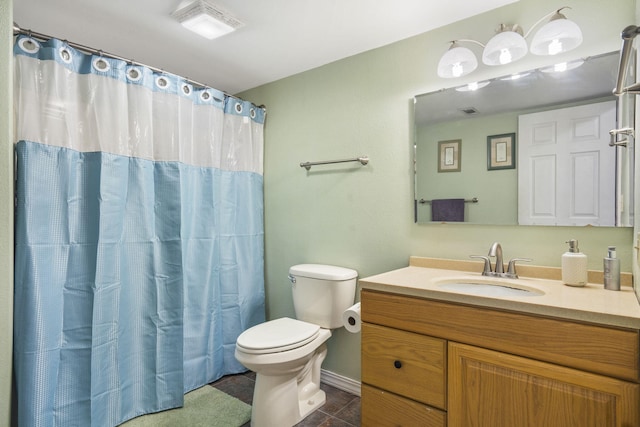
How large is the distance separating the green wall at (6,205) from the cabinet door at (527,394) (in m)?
1.76

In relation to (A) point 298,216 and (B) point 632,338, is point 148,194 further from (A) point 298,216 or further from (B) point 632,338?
(B) point 632,338

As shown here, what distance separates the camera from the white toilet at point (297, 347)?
167 cm

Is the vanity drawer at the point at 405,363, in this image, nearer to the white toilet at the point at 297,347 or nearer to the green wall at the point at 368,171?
the white toilet at the point at 297,347

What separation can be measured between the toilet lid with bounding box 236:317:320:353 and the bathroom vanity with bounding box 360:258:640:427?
0.41 meters

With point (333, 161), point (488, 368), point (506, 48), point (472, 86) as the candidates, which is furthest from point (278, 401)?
point (506, 48)

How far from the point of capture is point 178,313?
1968mm

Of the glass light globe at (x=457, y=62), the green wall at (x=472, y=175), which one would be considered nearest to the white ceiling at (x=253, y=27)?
the glass light globe at (x=457, y=62)

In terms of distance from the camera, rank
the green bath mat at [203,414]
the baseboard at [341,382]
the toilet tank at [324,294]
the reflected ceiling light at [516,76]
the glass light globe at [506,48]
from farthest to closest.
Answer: the baseboard at [341,382], the toilet tank at [324,294], the green bath mat at [203,414], the reflected ceiling light at [516,76], the glass light globe at [506,48]

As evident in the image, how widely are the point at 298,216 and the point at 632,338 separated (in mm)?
1849

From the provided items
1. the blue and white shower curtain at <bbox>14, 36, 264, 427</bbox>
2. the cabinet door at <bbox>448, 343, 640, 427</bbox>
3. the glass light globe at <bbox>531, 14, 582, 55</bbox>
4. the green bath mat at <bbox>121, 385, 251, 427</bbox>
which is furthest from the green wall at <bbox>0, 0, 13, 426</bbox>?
the glass light globe at <bbox>531, 14, 582, 55</bbox>

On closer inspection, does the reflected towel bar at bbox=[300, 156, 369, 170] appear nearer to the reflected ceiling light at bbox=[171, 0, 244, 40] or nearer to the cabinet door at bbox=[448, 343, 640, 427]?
the reflected ceiling light at bbox=[171, 0, 244, 40]

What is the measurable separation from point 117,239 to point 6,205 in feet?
1.53

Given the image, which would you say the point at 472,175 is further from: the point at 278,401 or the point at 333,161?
the point at 278,401

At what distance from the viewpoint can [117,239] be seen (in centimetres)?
173
